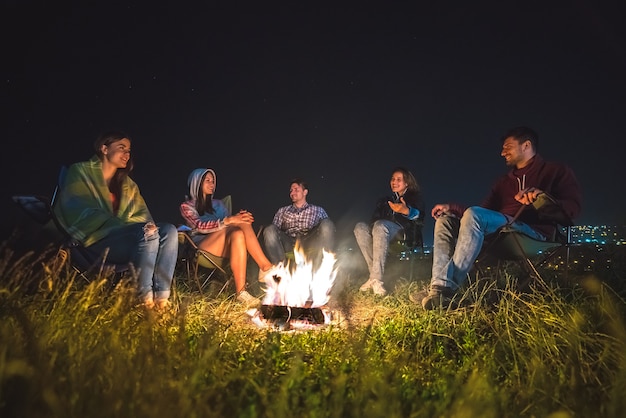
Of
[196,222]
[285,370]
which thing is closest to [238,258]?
[196,222]

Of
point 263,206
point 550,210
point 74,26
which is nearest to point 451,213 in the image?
point 550,210

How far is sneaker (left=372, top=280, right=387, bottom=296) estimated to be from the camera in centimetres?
454

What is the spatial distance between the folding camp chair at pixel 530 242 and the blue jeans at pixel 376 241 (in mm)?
1005

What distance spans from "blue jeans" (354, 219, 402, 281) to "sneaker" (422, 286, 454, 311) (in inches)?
39.8

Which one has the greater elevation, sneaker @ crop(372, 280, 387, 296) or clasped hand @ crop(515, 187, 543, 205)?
clasped hand @ crop(515, 187, 543, 205)

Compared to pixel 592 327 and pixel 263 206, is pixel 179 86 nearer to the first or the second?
pixel 263 206

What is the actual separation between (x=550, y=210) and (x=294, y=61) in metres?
5.06

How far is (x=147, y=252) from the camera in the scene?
3549mm

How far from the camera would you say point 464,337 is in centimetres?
287

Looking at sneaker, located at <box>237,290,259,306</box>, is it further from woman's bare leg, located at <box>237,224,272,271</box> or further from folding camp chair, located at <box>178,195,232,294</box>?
woman's bare leg, located at <box>237,224,272,271</box>

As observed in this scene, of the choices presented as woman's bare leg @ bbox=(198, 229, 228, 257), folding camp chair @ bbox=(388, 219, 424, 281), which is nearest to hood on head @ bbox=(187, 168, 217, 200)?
woman's bare leg @ bbox=(198, 229, 228, 257)

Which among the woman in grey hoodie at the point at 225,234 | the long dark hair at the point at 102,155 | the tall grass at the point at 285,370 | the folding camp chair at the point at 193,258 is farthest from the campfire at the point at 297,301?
the long dark hair at the point at 102,155

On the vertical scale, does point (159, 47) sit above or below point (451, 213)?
above

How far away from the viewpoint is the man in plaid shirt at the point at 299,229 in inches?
199
